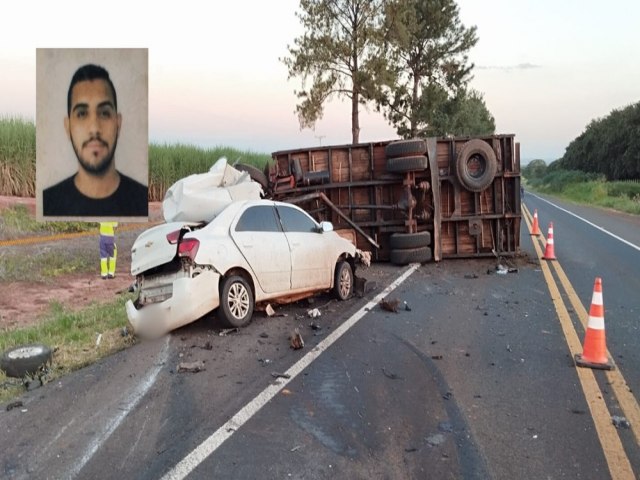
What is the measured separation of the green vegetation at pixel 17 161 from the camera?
22281mm

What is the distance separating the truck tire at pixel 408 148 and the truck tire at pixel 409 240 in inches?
70.2

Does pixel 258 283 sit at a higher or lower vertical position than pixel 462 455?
higher

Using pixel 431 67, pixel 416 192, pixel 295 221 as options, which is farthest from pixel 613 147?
pixel 295 221

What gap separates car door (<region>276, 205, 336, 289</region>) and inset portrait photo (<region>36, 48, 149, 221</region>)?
3010 millimetres

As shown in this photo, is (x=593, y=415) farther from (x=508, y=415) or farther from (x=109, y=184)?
(x=109, y=184)

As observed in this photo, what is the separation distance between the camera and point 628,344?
7074mm

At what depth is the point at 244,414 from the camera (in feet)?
15.9

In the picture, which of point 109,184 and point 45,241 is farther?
point 45,241

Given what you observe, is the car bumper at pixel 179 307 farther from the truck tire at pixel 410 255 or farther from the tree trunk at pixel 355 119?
the tree trunk at pixel 355 119

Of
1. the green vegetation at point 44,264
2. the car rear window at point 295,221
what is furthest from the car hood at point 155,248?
the green vegetation at point 44,264

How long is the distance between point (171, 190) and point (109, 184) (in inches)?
111

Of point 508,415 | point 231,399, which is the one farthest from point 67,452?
point 508,415

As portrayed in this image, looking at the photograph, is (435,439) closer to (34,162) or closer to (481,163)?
(481,163)

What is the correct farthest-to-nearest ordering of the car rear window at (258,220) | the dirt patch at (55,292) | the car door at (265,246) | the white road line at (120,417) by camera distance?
the dirt patch at (55,292)
the car rear window at (258,220)
the car door at (265,246)
the white road line at (120,417)
